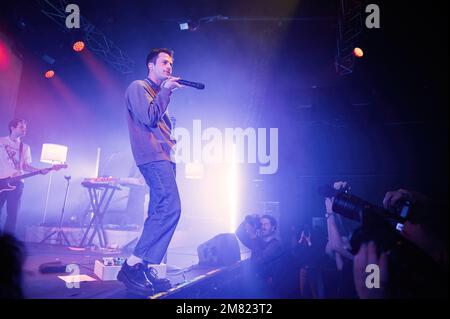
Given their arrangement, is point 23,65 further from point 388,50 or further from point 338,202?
point 388,50

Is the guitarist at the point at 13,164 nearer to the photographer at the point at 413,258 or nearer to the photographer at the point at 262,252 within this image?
the photographer at the point at 262,252

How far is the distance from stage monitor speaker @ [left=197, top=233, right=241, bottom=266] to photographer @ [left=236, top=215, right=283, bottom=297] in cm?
29

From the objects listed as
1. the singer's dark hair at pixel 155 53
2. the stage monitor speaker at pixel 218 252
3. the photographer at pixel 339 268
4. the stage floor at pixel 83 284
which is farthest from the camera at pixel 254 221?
the singer's dark hair at pixel 155 53

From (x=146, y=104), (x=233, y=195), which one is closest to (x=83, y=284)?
(x=146, y=104)

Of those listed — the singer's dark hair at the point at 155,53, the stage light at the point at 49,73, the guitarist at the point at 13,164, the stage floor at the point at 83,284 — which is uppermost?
the stage light at the point at 49,73

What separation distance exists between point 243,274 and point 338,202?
6.49 feet

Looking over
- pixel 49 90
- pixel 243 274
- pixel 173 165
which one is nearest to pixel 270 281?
pixel 243 274

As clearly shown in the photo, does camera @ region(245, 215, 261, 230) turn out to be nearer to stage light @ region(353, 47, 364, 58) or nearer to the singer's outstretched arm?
the singer's outstretched arm

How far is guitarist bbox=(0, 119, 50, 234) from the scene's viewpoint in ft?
13.8

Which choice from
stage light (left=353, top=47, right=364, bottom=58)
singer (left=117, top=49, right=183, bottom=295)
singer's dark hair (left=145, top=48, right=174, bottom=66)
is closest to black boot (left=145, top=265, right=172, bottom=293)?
singer (left=117, top=49, right=183, bottom=295)

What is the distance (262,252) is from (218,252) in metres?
0.54

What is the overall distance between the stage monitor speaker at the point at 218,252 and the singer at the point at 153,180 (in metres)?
1.25

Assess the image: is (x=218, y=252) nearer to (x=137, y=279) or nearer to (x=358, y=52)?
(x=137, y=279)

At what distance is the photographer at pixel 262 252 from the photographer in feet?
9.44
